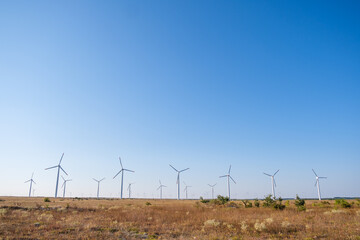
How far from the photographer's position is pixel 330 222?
67.2 ft

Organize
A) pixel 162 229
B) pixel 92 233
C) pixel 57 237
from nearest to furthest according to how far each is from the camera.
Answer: pixel 57 237, pixel 92 233, pixel 162 229

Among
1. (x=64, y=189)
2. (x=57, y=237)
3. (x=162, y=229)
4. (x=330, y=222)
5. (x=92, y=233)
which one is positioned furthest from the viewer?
(x=64, y=189)

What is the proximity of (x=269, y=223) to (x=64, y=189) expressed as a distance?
13253 centimetres

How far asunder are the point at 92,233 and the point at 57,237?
239 centimetres

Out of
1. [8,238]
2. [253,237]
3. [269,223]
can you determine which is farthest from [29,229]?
[269,223]

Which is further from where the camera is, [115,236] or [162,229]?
[162,229]

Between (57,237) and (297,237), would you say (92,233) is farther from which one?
(297,237)

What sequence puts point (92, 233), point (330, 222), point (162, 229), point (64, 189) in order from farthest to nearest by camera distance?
point (64, 189)
point (330, 222)
point (162, 229)
point (92, 233)

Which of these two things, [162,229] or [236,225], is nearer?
[162,229]

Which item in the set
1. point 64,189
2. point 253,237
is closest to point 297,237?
point 253,237

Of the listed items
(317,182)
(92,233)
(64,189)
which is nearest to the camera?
(92,233)

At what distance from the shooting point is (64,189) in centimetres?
12581

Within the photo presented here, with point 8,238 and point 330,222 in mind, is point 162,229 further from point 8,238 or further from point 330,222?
point 330,222

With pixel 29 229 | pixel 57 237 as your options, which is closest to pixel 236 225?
pixel 57 237
